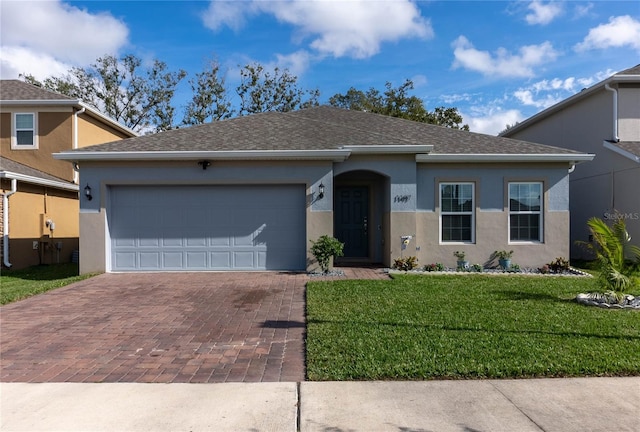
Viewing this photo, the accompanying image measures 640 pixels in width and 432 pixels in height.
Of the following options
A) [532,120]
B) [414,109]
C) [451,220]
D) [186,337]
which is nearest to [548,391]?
[186,337]

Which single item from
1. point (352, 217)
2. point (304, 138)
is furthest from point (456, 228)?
point (304, 138)

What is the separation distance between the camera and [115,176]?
11.0 m

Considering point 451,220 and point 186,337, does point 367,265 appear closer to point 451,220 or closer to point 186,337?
point 451,220

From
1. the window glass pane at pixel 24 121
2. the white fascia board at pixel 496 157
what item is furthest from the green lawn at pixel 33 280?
the white fascia board at pixel 496 157

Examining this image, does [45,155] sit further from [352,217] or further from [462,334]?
[462,334]

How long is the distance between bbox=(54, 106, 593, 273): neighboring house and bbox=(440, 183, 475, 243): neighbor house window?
29mm

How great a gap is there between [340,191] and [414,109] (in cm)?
2071

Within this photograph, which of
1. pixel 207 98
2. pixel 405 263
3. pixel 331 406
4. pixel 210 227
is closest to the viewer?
pixel 331 406

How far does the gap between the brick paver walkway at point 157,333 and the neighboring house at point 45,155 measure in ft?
20.3

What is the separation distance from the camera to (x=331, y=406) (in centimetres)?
371

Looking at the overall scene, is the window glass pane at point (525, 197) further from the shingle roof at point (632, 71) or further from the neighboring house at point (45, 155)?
the neighboring house at point (45, 155)

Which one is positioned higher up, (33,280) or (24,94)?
(24,94)

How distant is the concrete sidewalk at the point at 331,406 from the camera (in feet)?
11.2

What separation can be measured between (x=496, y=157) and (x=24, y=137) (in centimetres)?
1691
